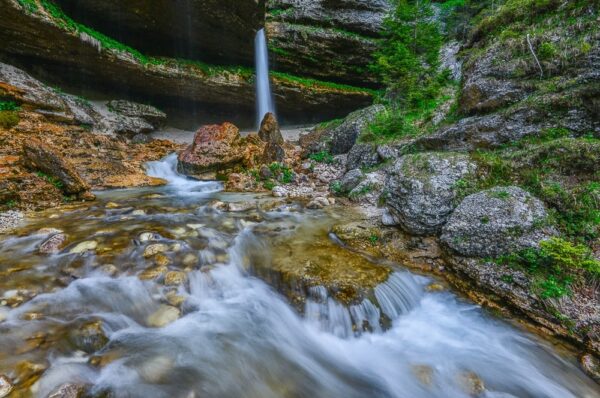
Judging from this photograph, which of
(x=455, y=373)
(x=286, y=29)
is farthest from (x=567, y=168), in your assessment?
(x=286, y=29)

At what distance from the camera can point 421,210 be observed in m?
4.51

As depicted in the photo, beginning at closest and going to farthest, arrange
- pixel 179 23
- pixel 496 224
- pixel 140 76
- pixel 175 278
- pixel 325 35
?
pixel 175 278 < pixel 496 224 < pixel 179 23 < pixel 140 76 < pixel 325 35

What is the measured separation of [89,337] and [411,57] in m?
12.6

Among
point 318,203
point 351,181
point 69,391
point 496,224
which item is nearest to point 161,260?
point 69,391

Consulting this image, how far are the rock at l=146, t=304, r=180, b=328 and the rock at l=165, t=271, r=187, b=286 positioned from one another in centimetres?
32

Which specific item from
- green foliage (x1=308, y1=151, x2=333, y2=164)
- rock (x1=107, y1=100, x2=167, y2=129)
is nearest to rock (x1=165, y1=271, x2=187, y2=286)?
green foliage (x1=308, y1=151, x2=333, y2=164)

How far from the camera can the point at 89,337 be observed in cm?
261

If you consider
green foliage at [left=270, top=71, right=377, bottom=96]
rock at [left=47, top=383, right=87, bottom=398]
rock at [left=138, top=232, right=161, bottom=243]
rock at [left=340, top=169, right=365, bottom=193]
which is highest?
green foliage at [left=270, top=71, right=377, bottom=96]

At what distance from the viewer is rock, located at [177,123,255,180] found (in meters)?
9.13

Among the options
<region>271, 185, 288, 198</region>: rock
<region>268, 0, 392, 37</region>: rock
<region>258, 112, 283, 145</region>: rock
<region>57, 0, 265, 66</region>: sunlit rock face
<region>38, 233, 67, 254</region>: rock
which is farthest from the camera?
<region>268, 0, 392, 37</region>: rock

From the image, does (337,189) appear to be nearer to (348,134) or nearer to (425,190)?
(425,190)

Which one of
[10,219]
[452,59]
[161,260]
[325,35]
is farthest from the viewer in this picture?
[325,35]

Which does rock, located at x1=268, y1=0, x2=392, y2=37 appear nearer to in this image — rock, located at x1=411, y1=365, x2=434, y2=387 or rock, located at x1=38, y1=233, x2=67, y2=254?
rock, located at x1=38, y1=233, x2=67, y2=254

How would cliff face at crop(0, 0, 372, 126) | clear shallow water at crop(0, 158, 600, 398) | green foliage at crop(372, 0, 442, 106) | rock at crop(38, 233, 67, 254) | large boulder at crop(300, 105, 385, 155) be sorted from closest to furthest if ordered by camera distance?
1. clear shallow water at crop(0, 158, 600, 398)
2. rock at crop(38, 233, 67, 254)
3. cliff face at crop(0, 0, 372, 126)
4. green foliage at crop(372, 0, 442, 106)
5. large boulder at crop(300, 105, 385, 155)
